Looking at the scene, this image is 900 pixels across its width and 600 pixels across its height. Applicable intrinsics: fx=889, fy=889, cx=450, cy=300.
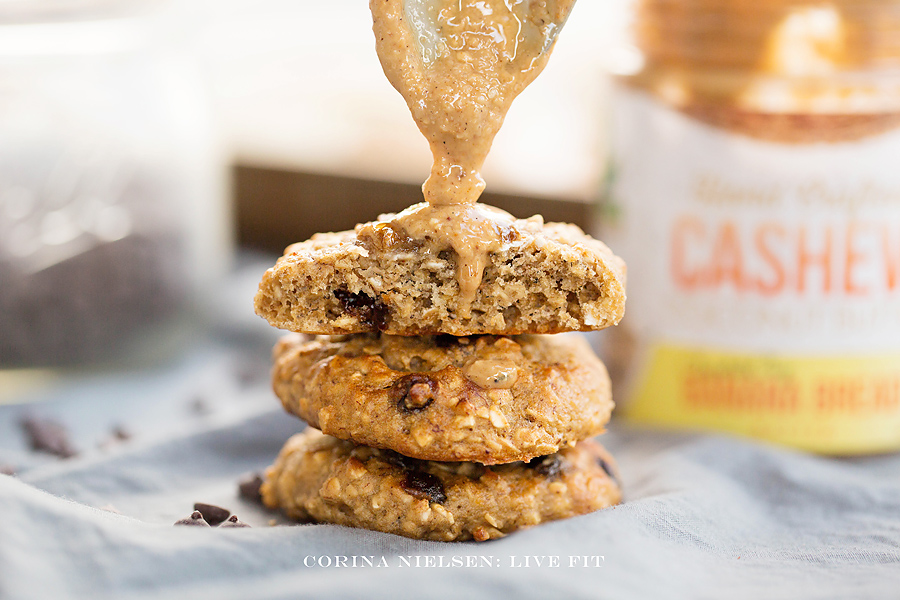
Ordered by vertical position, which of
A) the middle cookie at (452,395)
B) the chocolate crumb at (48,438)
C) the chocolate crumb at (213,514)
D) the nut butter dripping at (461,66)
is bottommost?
the chocolate crumb at (48,438)

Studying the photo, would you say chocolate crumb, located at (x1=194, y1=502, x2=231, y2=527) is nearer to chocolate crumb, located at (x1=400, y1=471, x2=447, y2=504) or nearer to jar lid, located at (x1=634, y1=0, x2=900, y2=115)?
chocolate crumb, located at (x1=400, y1=471, x2=447, y2=504)

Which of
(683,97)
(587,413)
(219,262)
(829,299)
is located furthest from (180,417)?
(829,299)

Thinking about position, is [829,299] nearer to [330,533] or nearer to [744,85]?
[744,85]

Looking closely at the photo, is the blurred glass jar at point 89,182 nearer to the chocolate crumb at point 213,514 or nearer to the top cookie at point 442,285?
the chocolate crumb at point 213,514

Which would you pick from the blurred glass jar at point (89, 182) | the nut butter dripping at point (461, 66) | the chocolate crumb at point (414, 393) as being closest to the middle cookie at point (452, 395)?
the chocolate crumb at point (414, 393)

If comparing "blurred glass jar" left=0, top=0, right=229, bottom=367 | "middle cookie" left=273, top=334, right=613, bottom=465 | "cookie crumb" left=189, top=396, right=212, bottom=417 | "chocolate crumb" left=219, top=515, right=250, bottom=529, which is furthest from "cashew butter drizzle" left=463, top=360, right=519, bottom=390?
"blurred glass jar" left=0, top=0, right=229, bottom=367

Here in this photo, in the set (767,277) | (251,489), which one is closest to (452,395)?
(251,489)
